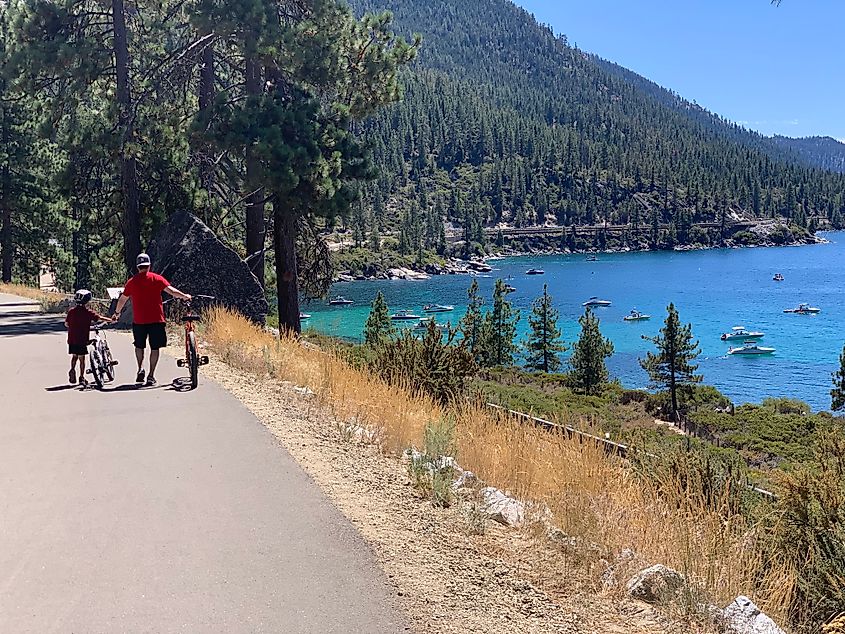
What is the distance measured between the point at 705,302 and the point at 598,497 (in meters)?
98.2

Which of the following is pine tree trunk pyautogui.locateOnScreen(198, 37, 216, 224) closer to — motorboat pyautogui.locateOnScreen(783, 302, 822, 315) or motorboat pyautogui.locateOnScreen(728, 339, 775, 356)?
motorboat pyautogui.locateOnScreen(728, 339, 775, 356)

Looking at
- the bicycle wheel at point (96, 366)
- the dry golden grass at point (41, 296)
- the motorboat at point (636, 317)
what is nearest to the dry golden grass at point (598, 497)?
the bicycle wheel at point (96, 366)

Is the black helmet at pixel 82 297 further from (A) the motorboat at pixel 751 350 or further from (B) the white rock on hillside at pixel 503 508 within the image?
(A) the motorboat at pixel 751 350

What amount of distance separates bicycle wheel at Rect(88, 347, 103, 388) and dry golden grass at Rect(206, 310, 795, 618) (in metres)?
3.32

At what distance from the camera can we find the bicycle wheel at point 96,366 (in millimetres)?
10672

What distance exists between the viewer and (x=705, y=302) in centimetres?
9731

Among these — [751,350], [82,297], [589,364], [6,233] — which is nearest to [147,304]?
[82,297]

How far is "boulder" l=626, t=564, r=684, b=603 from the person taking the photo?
4469 millimetres

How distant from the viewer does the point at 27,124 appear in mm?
35656

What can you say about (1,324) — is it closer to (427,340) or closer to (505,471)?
(427,340)

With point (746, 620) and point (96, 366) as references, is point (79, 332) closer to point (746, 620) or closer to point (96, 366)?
point (96, 366)

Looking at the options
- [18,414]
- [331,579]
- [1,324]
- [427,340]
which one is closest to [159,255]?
[1,324]

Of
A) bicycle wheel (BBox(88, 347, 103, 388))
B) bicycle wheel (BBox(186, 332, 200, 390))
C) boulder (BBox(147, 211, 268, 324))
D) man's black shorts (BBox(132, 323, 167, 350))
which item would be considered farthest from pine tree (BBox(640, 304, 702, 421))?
A: bicycle wheel (BBox(88, 347, 103, 388))

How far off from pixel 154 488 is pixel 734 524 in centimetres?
457
